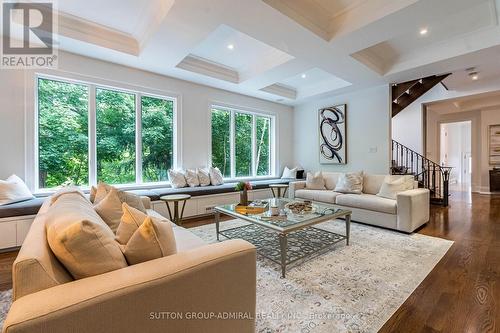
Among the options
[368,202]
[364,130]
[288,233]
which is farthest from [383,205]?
[364,130]

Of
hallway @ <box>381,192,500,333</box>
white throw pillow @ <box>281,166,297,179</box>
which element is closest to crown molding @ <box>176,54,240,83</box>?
white throw pillow @ <box>281,166,297,179</box>

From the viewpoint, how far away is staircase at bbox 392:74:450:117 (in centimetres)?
519

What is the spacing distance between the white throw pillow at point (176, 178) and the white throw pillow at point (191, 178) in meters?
0.08

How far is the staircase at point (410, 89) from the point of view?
5188 millimetres

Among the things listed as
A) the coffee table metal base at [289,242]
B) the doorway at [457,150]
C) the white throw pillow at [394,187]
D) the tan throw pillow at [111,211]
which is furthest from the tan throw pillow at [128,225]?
the doorway at [457,150]

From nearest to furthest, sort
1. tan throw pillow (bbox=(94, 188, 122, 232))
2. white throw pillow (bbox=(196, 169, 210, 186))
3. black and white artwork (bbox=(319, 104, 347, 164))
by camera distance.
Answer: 1. tan throw pillow (bbox=(94, 188, 122, 232))
2. white throw pillow (bbox=(196, 169, 210, 186))
3. black and white artwork (bbox=(319, 104, 347, 164))

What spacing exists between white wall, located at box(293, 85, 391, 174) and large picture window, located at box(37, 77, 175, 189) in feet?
12.4

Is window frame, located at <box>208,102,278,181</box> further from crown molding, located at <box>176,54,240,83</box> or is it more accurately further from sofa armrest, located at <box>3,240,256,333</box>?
sofa armrest, located at <box>3,240,256,333</box>

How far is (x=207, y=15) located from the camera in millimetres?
2705

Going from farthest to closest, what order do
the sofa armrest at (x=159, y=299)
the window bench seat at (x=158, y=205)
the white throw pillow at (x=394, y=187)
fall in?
the white throw pillow at (x=394, y=187)
the window bench seat at (x=158, y=205)
the sofa armrest at (x=159, y=299)

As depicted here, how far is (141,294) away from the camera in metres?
0.95

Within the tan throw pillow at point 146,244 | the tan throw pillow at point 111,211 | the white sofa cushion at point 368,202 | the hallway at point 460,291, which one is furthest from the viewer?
the white sofa cushion at point 368,202

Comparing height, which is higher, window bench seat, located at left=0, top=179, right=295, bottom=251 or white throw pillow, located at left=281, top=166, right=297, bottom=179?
white throw pillow, located at left=281, top=166, right=297, bottom=179

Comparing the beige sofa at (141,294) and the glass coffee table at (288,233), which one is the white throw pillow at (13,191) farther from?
the glass coffee table at (288,233)
